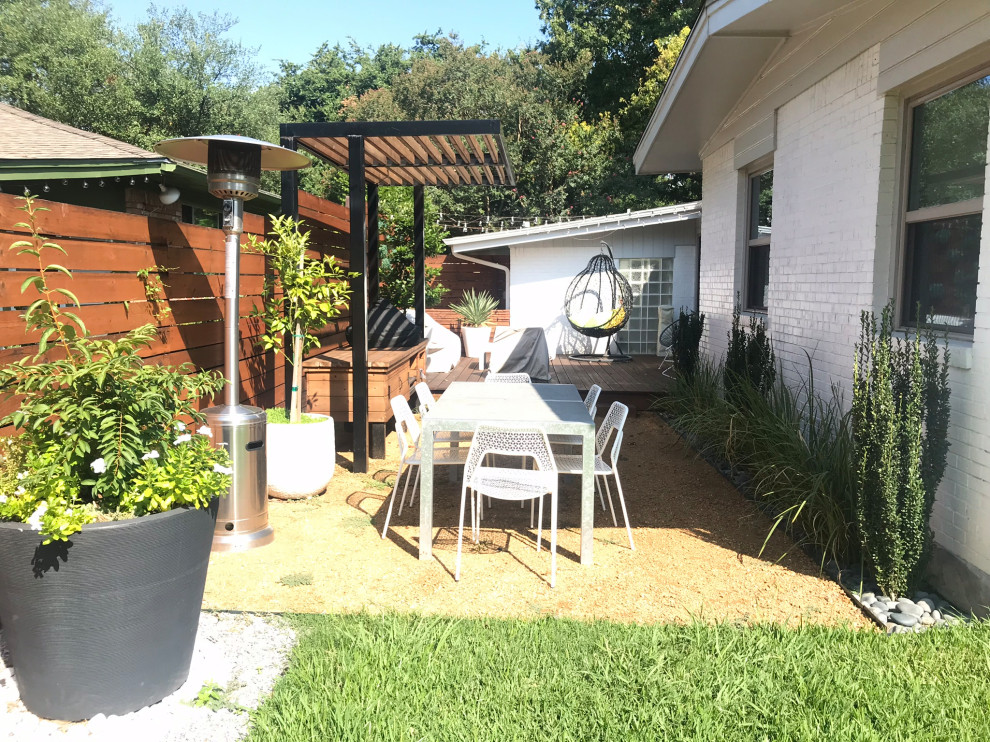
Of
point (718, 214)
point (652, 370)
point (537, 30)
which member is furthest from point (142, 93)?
point (718, 214)

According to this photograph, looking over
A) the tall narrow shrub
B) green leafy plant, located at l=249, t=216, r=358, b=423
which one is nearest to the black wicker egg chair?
green leafy plant, located at l=249, t=216, r=358, b=423

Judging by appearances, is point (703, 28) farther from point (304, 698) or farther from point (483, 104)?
point (483, 104)

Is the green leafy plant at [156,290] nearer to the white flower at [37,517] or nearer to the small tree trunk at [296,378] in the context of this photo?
the small tree trunk at [296,378]

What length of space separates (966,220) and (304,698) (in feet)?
12.0

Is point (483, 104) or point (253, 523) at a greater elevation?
point (483, 104)

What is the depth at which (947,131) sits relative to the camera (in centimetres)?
406

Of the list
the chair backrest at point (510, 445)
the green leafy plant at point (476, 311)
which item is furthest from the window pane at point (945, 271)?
the green leafy plant at point (476, 311)

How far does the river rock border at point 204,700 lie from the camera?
263 centimetres

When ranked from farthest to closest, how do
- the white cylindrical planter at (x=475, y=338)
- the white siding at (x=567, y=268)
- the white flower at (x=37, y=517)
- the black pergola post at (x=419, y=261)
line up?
the white siding at (x=567, y=268)
the white cylindrical planter at (x=475, y=338)
the black pergola post at (x=419, y=261)
the white flower at (x=37, y=517)

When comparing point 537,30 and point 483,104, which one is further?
point 537,30

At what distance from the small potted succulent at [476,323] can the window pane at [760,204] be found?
5.95m

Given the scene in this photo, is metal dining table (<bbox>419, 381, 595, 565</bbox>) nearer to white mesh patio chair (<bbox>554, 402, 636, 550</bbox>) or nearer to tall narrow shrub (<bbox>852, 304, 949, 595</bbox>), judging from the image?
white mesh patio chair (<bbox>554, 402, 636, 550</bbox>)

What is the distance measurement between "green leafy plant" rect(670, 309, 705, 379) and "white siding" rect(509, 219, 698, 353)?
12.8ft

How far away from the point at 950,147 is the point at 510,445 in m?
2.69
